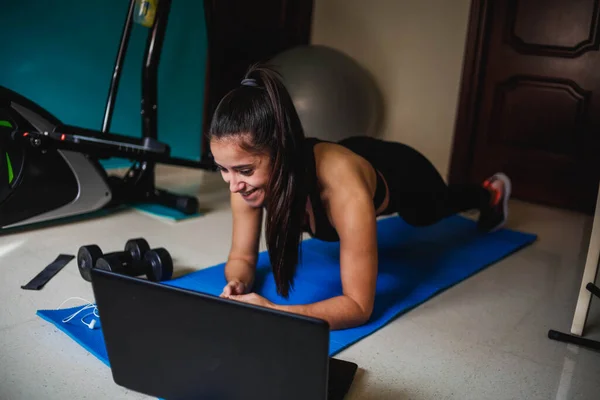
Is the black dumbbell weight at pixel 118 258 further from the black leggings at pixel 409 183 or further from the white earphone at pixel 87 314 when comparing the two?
the black leggings at pixel 409 183

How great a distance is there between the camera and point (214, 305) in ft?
3.35

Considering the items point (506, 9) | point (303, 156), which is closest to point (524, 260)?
point (303, 156)

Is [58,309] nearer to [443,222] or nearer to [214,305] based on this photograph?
[214,305]

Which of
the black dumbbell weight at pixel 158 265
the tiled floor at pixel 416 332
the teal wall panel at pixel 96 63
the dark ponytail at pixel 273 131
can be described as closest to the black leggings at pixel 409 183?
the tiled floor at pixel 416 332

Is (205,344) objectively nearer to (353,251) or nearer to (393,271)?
(353,251)

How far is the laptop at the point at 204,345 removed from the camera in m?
1.00

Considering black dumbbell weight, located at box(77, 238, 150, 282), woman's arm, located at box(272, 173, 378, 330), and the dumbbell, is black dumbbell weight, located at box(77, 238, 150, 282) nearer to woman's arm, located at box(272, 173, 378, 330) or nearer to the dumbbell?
the dumbbell

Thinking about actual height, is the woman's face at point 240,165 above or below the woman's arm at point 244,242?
above

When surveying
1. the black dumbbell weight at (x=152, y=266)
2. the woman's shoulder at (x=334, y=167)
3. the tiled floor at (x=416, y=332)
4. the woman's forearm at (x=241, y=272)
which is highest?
the woman's shoulder at (x=334, y=167)

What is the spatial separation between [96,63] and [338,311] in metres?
2.05

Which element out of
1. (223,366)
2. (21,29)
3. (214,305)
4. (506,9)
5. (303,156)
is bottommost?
(223,366)

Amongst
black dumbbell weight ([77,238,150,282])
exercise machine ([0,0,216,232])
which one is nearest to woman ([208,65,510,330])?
black dumbbell weight ([77,238,150,282])

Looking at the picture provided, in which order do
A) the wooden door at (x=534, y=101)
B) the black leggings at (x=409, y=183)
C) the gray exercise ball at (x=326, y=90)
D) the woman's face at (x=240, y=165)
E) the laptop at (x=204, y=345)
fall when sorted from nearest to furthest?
the laptop at (x=204, y=345) → the woman's face at (x=240, y=165) → the black leggings at (x=409, y=183) → the gray exercise ball at (x=326, y=90) → the wooden door at (x=534, y=101)

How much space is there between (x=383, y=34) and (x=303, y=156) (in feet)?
8.66
